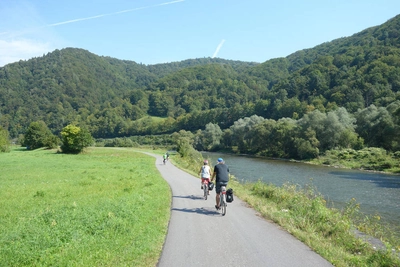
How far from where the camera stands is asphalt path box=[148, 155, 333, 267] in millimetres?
7578

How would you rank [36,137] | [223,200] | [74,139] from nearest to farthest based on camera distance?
[223,200] < [74,139] < [36,137]

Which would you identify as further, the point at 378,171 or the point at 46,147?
the point at 46,147

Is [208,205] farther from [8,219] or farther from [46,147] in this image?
[46,147]

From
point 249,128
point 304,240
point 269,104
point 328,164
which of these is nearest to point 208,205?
point 304,240

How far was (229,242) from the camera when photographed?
9.00m

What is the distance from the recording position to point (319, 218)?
40.1 feet

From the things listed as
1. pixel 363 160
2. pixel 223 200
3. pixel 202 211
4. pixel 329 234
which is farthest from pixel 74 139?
pixel 329 234

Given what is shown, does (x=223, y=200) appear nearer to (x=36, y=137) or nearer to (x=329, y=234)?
(x=329, y=234)

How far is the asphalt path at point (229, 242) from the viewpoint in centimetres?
758

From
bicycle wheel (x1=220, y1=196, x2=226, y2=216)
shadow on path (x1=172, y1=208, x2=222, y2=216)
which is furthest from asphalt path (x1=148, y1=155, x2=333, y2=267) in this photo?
bicycle wheel (x1=220, y1=196, x2=226, y2=216)

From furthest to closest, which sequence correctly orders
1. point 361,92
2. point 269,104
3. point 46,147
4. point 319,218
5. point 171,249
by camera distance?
1. point 269,104
2. point 361,92
3. point 46,147
4. point 319,218
5. point 171,249

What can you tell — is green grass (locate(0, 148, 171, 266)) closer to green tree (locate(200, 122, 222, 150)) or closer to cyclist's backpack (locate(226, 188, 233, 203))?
cyclist's backpack (locate(226, 188, 233, 203))

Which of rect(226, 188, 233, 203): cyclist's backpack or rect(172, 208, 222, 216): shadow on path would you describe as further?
rect(172, 208, 222, 216): shadow on path

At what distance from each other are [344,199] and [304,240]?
19489mm
